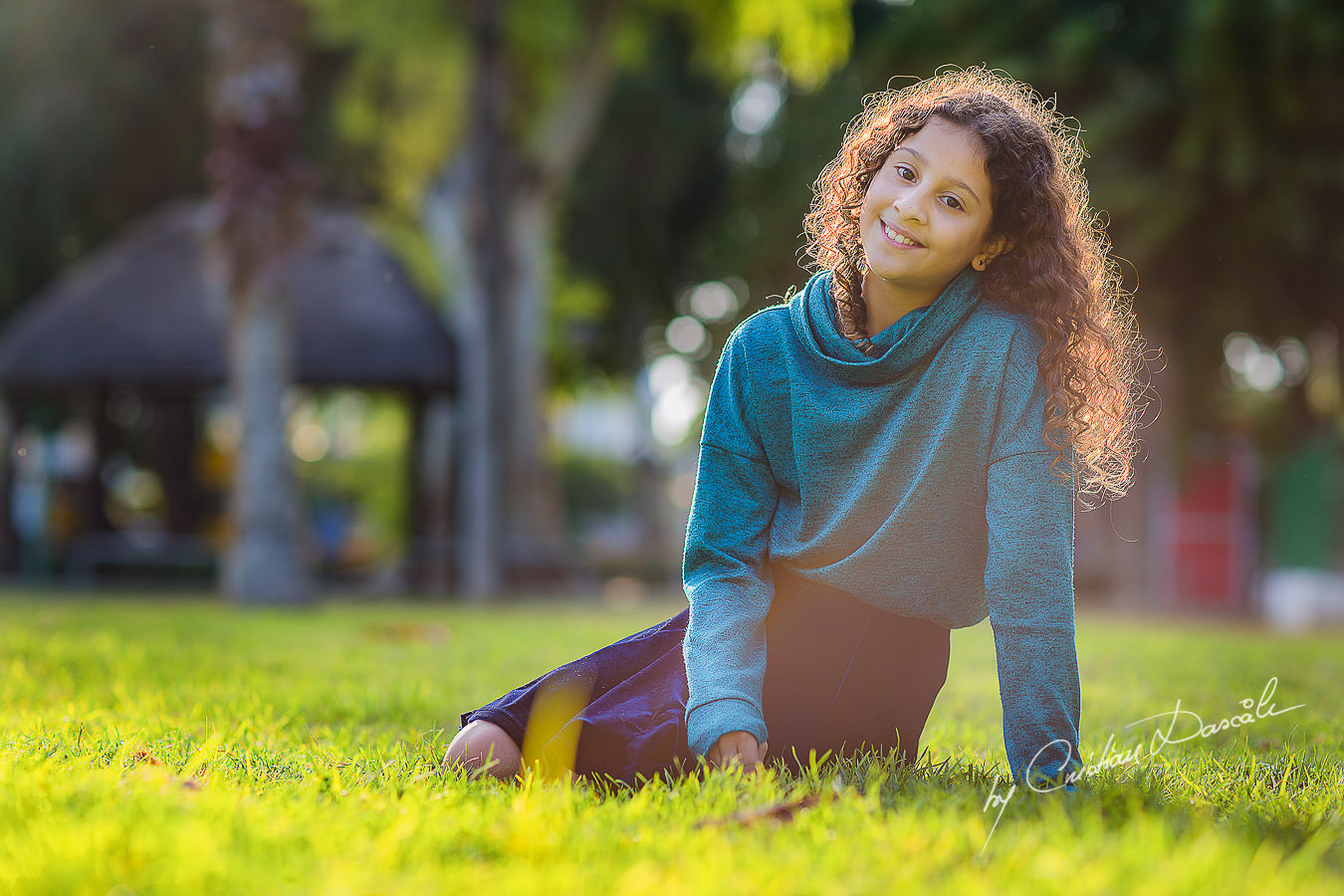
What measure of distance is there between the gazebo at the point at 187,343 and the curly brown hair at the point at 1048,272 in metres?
13.0

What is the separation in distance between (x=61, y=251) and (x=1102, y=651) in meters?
17.5

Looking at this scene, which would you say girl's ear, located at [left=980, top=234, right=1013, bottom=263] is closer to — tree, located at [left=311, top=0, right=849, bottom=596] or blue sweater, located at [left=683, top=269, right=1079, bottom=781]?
blue sweater, located at [left=683, top=269, right=1079, bottom=781]

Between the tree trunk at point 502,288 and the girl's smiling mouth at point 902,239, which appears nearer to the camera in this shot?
the girl's smiling mouth at point 902,239

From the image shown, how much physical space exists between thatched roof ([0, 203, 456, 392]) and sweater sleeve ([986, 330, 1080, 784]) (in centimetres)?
1373

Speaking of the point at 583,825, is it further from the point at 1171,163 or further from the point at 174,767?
the point at 1171,163

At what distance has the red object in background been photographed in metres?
18.5

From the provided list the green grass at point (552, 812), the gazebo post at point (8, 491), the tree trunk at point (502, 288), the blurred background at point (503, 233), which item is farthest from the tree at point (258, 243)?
the gazebo post at point (8, 491)

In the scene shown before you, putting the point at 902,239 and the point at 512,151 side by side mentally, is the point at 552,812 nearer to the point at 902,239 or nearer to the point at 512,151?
the point at 902,239

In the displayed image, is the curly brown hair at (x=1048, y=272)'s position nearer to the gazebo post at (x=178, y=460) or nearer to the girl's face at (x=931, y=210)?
the girl's face at (x=931, y=210)

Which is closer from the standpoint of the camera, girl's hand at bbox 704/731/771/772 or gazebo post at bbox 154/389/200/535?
girl's hand at bbox 704/731/771/772

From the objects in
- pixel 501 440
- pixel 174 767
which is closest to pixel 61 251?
pixel 501 440

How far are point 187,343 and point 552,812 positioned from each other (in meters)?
15.1

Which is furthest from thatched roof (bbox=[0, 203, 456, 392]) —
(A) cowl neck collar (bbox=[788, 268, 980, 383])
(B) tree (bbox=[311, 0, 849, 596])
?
(A) cowl neck collar (bbox=[788, 268, 980, 383])

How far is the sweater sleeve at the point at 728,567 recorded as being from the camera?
2521mm
